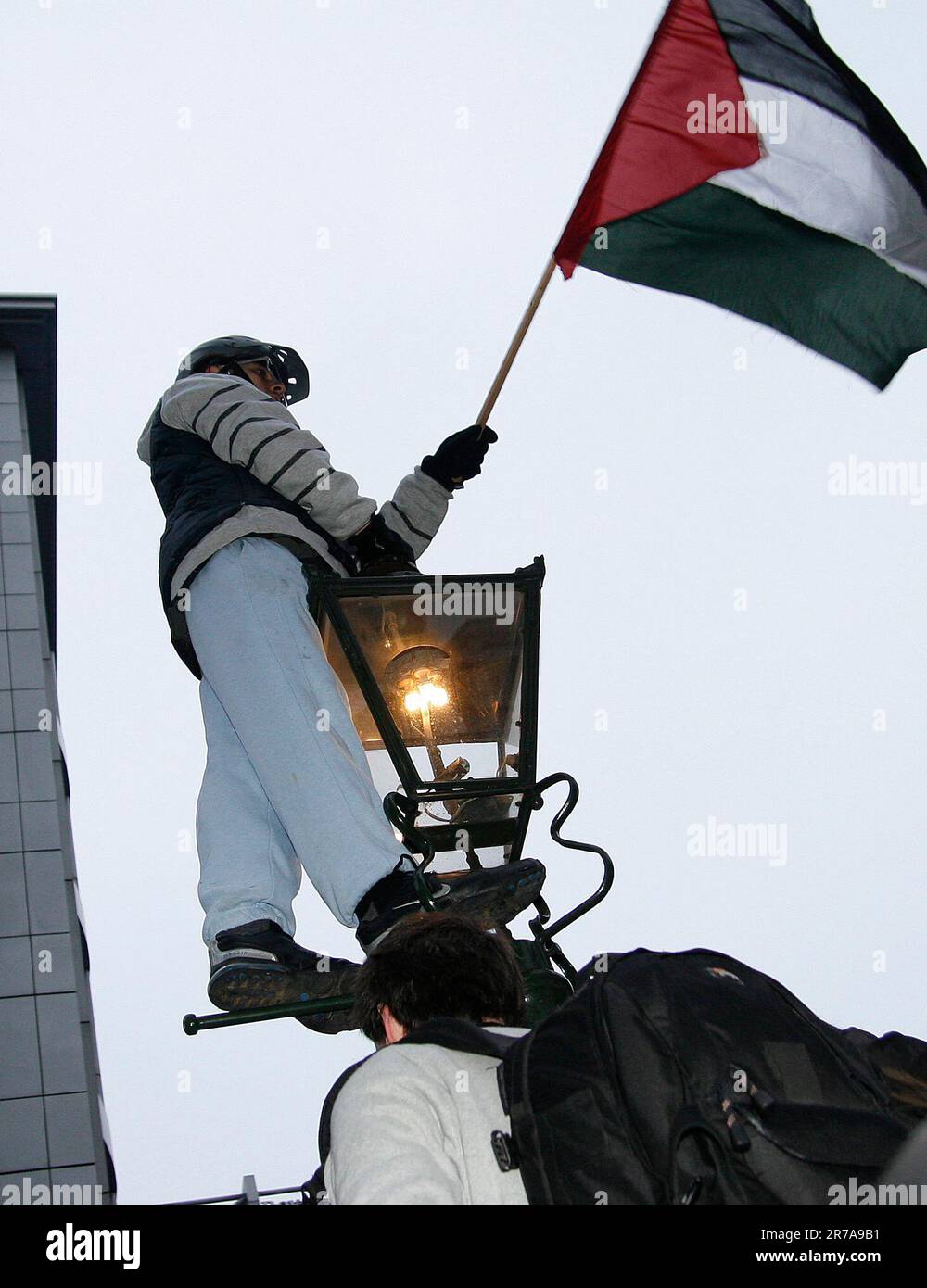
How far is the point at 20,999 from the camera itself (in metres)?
7.90

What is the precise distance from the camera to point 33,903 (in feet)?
27.4

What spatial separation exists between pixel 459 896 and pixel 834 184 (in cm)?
255

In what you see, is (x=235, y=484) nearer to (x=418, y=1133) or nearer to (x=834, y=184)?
(x=834, y=184)

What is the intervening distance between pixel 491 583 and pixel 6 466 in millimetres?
7681

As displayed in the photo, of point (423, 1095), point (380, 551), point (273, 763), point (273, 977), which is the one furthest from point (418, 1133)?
point (380, 551)

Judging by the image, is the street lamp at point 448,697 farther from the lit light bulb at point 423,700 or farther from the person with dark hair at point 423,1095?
the person with dark hair at point 423,1095

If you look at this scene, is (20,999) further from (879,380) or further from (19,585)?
(879,380)

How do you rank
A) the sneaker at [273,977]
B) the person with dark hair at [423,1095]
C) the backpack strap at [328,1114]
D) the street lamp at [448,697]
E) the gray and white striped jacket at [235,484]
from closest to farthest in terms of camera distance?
1. the person with dark hair at [423,1095]
2. the backpack strap at [328,1114]
3. the sneaker at [273,977]
4. the street lamp at [448,697]
5. the gray and white striped jacket at [235,484]

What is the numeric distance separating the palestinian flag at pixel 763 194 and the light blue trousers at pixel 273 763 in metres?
1.44

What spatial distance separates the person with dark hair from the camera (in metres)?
1.93

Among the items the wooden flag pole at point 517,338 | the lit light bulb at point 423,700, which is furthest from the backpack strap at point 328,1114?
the wooden flag pole at point 517,338

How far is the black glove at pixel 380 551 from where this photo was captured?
3.97 metres

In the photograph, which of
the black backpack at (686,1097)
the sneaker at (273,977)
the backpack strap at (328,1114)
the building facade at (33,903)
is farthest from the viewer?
the building facade at (33,903)

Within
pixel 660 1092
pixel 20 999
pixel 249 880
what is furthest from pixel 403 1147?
pixel 20 999
